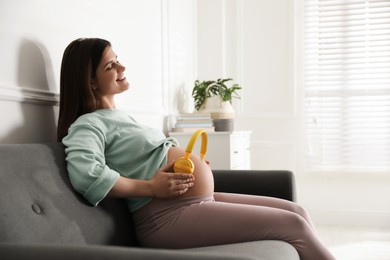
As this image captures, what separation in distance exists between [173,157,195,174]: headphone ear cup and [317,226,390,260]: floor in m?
1.84

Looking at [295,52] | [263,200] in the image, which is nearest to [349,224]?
[295,52]

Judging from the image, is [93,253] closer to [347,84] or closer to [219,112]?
[219,112]

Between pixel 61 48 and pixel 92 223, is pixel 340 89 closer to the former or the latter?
pixel 61 48

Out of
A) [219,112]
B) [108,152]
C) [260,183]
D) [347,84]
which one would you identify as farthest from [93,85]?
[347,84]

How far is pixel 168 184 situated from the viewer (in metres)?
1.51

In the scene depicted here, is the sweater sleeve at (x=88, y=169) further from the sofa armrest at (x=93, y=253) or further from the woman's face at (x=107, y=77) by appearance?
the sofa armrest at (x=93, y=253)

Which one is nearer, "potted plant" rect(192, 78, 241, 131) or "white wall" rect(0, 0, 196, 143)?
"white wall" rect(0, 0, 196, 143)

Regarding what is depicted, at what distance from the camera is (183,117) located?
3238 millimetres

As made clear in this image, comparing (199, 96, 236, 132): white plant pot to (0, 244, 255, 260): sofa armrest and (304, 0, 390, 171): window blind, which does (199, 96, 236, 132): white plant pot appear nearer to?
(304, 0, 390, 171): window blind

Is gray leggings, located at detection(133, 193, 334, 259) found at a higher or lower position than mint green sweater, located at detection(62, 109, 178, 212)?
lower

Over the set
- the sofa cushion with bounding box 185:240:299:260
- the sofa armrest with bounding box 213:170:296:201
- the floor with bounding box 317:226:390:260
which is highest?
the sofa armrest with bounding box 213:170:296:201

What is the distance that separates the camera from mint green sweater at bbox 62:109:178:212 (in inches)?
56.1

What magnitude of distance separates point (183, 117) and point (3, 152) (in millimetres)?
2034

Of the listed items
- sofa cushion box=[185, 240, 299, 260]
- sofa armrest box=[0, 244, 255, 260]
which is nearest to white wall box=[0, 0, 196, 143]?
sofa armrest box=[0, 244, 255, 260]
